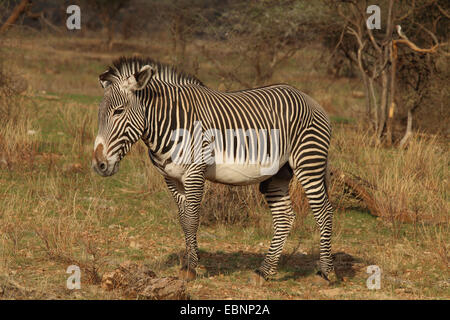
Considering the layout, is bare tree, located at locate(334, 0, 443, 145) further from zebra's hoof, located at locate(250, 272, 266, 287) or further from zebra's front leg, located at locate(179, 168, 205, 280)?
zebra's front leg, located at locate(179, 168, 205, 280)

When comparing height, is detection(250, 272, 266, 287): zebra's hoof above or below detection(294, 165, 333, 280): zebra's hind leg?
below

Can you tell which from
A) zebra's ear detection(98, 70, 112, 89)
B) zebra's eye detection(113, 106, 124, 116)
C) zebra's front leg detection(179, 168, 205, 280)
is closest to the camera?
zebra's eye detection(113, 106, 124, 116)

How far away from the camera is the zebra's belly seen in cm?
560

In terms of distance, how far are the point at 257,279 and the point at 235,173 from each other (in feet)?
3.53

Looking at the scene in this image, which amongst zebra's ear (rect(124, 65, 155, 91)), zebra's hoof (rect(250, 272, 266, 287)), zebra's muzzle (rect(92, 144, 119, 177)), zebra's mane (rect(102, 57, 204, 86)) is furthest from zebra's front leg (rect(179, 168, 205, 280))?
zebra's mane (rect(102, 57, 204, 86))

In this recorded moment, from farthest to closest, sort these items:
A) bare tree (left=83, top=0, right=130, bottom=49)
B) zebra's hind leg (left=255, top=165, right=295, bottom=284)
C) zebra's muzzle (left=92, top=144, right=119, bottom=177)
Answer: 1. bare tree (left=83, top=0, right=130, bottom=49)
2. zebra's hind leg (left=255, top=165, right=295, bottom=284)
3. zebra's muzzle (left=92, top=144, right=119, bottom=177)

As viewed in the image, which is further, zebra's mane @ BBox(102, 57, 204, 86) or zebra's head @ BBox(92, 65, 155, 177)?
zebra's mane @ BBox(102, 57, 204, 86)

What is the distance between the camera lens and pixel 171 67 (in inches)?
232

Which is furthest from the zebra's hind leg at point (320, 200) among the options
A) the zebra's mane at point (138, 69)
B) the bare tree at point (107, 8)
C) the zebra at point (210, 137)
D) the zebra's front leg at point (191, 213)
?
the bare tree at point (107, 8)

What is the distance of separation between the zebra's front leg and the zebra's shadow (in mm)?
344

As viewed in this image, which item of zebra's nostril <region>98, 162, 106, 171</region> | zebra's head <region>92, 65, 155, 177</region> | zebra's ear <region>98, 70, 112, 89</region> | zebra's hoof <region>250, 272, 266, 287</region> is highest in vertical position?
zebra's ear <region>98, 70, 112, 89</region>

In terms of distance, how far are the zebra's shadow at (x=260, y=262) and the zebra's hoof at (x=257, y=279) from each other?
336 mm

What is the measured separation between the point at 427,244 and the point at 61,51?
26801 mm

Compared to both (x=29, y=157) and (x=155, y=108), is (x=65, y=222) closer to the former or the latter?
(x=155, y=108)
